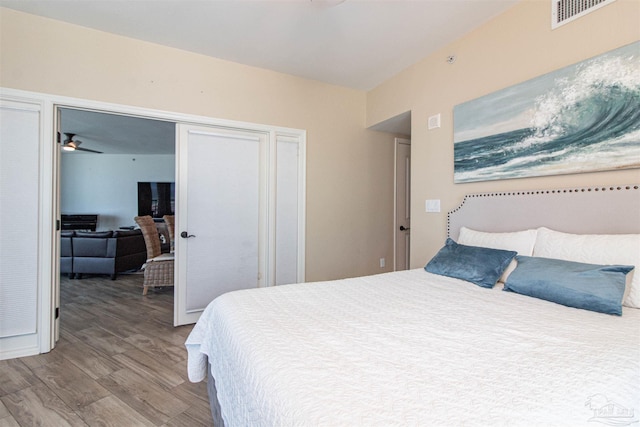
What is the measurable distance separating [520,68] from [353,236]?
243 centimetres

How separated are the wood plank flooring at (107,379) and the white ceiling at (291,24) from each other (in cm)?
269

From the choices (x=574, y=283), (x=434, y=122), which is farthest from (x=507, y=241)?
(x=434, y=122)

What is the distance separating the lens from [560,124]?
191cm

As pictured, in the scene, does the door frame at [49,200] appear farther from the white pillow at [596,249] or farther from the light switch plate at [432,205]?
the white pillow at [596,249]

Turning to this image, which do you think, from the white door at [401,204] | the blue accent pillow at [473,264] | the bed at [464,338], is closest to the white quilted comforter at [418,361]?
the bed at [464,338]

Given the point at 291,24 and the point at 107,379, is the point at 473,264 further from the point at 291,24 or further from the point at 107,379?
the point at 107,379

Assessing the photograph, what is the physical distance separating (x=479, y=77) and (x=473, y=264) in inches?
64.8

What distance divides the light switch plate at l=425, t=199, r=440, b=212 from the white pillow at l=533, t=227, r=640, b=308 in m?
1.01

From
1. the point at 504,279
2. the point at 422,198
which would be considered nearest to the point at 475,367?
the point at 504,279

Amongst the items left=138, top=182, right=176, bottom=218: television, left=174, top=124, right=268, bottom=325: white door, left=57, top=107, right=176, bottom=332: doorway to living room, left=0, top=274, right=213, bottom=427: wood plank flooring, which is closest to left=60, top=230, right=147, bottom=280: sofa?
left=57, top=107, right=176, bottom=332: doorway to living room

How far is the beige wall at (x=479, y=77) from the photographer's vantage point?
1.77 metres

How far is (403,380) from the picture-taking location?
2.58 ft

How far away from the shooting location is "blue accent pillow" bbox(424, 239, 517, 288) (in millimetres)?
1843

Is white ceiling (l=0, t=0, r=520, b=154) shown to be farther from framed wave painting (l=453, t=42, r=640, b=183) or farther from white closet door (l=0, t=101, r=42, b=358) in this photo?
white closet door (l=0, t=101, r=42, b=358)
